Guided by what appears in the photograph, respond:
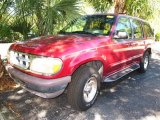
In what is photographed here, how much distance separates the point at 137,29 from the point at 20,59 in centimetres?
352

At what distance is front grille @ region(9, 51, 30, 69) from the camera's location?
12.3 feet

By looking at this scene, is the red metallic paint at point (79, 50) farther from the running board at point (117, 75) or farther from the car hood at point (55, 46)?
the running board at point (117, 75)

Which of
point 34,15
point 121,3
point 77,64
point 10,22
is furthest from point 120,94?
point 121,3

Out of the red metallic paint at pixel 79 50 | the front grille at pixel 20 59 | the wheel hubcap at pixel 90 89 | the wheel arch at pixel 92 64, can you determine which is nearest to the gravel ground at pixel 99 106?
the wheel hubcap at pixel 90 89

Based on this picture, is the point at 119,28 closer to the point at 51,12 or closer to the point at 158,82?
the point at 51,12

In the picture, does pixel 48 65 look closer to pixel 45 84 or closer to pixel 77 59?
pixel 45 84

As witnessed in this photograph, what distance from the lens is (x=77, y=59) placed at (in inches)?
145

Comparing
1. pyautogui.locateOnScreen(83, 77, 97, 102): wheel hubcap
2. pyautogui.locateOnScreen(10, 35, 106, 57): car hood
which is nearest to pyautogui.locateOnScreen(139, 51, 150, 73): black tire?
pyautogui.locateOnScreen(83, 77, 97, 102): wheel hubcap

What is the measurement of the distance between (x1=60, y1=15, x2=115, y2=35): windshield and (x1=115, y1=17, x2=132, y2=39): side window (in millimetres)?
188

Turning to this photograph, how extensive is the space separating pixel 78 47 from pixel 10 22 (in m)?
2.59

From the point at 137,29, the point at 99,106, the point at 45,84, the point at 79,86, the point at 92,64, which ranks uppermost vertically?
the point at 137,29

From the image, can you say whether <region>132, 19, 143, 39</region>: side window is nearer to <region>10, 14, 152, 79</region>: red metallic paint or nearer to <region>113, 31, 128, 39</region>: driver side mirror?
<region>10, 14, 152, 79</region>: red metallic paint

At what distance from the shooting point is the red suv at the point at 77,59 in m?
3.50

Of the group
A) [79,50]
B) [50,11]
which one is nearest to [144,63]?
[50,11]
